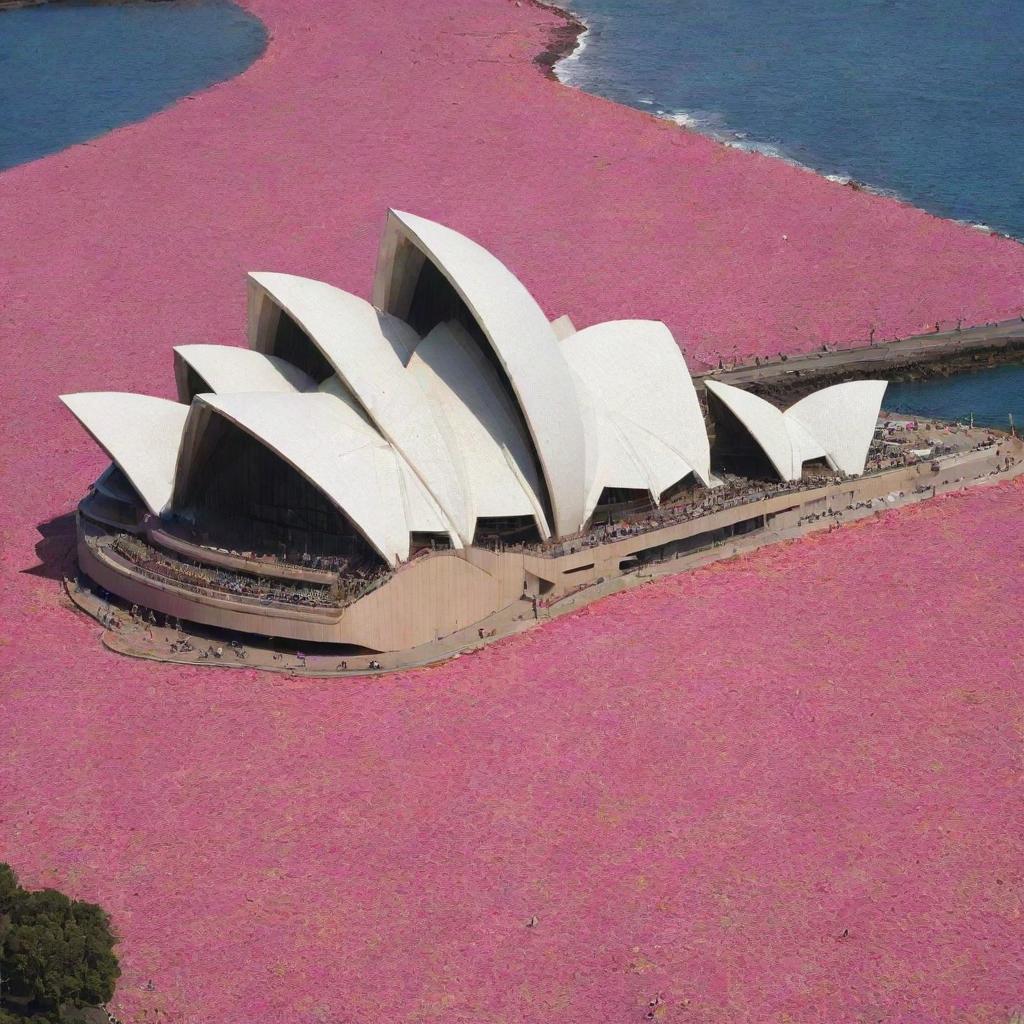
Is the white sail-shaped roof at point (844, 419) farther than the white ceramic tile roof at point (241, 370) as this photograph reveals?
Yes

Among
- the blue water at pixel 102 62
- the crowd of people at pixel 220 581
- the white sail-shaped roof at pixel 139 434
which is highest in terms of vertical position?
the white sail-shaped roof at pixel 139 434

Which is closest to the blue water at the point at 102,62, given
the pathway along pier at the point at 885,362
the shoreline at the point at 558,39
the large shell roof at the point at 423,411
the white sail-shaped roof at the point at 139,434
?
the shoreline at the point at 558,39

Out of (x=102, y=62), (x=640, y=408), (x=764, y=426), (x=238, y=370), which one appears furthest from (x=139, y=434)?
(x=102, y=62)

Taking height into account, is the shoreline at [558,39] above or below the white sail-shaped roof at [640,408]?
below

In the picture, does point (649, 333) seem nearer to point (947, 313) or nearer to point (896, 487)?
point (896, 487)

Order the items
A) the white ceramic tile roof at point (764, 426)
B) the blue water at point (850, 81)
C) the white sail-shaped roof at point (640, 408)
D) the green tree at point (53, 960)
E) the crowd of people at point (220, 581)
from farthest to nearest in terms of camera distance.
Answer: the blue water at point (850, 81)
the white ceramic tile roof at point (764, 426)
the white sail-shaped roof at point (640, 408)
the crowd of people at point (220, 581)
the green tree at point (53, 960)

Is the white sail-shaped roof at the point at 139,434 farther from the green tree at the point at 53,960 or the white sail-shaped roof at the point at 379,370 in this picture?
the green tree at the point at 53,960

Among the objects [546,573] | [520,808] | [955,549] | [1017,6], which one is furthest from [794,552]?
[1017,6]

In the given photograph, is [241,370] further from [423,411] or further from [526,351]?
[526,351]
